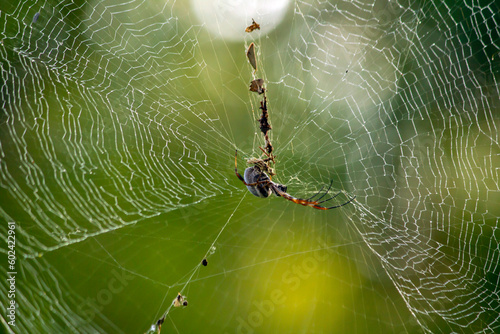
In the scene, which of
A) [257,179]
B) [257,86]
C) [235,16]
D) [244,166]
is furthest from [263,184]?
[235,16]

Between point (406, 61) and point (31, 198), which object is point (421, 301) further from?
point (31, 198)

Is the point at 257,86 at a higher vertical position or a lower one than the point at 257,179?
higher

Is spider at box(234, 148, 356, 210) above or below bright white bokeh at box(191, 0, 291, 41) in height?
below

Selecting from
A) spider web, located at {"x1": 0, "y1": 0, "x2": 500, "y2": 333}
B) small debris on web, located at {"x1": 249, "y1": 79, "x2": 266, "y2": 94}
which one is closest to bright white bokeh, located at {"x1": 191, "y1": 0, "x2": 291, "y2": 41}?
spider web, located at {"x1": 0, "y1": 0, "x2": 500, "y2": 333}

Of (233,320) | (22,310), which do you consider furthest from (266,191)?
(22,310)

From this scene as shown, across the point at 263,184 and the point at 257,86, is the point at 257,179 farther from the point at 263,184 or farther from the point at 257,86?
the point at 257,86

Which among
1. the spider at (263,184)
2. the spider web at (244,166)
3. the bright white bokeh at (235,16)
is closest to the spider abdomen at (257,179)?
the spider at (263,184)

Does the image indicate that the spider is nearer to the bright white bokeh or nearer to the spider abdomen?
the spider abdomen

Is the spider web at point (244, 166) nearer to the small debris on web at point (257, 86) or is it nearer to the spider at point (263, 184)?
the spider at point (263, 184)
